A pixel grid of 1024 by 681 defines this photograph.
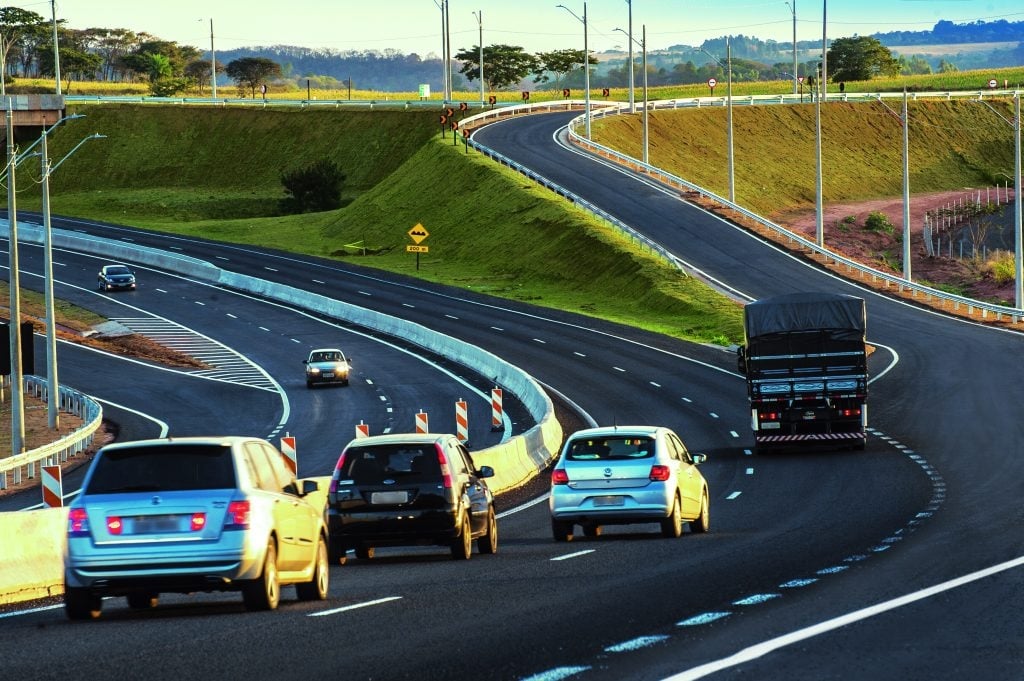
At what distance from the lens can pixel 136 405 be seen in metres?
56.2

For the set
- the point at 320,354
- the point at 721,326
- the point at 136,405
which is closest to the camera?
the point at 136,405

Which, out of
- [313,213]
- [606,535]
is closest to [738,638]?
[606,535]

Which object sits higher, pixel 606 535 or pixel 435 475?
pixel 435 475

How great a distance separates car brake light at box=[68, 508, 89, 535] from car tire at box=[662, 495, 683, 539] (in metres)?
10.1

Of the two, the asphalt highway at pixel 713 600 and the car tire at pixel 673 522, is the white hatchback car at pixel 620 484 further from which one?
the asphalt highway at pixel 713 600

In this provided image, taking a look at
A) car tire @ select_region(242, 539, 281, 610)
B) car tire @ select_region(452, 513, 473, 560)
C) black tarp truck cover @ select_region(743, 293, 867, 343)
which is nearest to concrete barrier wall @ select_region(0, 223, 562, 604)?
car tire @ select_region(242, 539, 281, 610)

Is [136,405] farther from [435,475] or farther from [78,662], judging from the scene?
[78,662]

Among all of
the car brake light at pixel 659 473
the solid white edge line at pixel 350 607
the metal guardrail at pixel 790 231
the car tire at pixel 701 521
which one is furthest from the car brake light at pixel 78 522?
the metal guardrail at pixel 790 231

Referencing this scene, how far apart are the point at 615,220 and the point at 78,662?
258 feet

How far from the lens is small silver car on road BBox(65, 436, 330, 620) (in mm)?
14656

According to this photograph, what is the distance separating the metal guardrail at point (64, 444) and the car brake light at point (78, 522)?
77.6ft

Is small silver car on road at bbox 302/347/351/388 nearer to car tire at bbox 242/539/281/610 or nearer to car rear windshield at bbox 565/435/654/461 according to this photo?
car rear windshield at bbox 565/435/654/461

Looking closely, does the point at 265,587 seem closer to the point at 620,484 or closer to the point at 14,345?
the point at 620,484

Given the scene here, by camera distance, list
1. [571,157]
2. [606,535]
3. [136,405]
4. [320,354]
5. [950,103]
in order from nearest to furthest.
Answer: [606,535], [136,405], [320,354], [571,157], [950,103]
